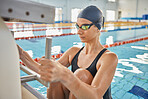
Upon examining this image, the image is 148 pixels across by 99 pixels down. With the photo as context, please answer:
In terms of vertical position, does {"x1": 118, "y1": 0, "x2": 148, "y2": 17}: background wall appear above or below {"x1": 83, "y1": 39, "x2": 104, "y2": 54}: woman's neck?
above

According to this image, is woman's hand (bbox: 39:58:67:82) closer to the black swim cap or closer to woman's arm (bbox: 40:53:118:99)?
woman's arm (bbox: 40:53:118:99)

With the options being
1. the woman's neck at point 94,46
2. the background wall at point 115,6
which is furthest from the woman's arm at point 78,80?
the background wall at point 115,6

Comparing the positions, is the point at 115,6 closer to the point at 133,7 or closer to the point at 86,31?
the point at 133,7

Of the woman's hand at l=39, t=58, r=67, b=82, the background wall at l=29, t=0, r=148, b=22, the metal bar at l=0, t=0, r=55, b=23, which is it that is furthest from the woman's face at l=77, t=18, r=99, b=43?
the background wall at l=29, t=0, r=148, b=22

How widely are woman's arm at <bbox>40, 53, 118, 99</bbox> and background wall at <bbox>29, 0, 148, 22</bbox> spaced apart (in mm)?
19410

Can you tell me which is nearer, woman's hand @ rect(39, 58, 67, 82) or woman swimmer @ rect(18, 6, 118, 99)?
woman's hand @ rect(39, 58, 67, 82)

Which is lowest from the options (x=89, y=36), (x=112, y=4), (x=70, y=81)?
(x=70, y=81)

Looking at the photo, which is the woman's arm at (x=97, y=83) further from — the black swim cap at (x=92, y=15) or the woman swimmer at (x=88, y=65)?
the black swim cap at (x=92, y=15)

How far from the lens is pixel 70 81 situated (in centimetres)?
79

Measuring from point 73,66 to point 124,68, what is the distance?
3.59 metres

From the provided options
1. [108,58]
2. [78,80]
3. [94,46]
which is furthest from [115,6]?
[78,80]

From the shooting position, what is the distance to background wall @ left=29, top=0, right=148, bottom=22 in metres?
21.7

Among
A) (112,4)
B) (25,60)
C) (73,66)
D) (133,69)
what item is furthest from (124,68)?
(112,4)

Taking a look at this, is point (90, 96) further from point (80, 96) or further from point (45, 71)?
point (45, 71)
